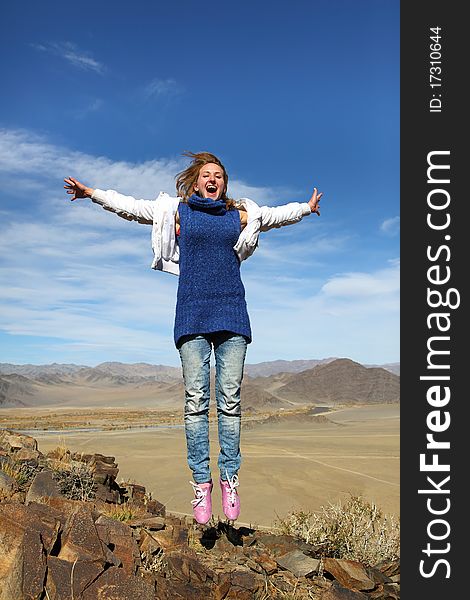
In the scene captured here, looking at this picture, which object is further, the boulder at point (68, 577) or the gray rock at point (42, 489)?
the gray rock at point (42, 489)

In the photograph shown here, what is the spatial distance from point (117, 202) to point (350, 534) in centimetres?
361

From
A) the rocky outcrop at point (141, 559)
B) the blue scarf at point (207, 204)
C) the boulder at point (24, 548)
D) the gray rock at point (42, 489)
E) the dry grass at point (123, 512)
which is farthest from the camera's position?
the dry grass at point (123, 512)

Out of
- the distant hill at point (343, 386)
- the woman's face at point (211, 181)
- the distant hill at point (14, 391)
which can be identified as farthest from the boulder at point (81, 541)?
the distant hill at point (14, 391)

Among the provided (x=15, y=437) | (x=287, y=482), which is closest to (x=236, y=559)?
(x=15, y=437)

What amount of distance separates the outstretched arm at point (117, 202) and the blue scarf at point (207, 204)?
30cm

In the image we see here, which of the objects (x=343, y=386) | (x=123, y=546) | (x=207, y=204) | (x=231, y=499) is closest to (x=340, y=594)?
(x=231, y=499)

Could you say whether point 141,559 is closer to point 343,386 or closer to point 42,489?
point 42,489

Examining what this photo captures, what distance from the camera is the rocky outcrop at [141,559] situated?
305 cm

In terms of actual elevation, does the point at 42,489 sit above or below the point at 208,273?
below

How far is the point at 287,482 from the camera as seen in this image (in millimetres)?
11688

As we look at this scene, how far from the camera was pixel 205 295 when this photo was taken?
13.7 ft

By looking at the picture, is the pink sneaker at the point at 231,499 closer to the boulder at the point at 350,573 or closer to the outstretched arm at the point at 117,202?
the boulder at the point at 350,573

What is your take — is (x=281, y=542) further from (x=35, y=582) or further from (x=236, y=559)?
(x=35, y=582)

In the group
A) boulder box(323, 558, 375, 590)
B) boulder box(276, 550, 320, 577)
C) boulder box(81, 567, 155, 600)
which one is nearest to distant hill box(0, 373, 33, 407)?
boulder box(276, 550, 320, 577)
